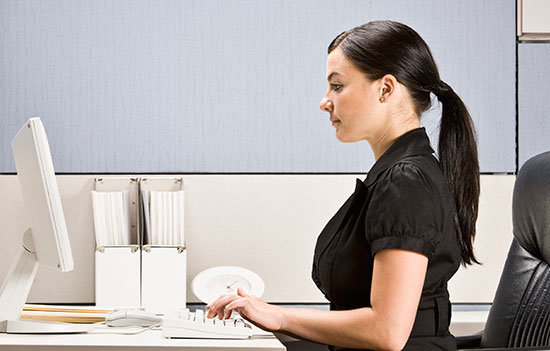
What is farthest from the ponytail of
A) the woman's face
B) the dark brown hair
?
the woman's face

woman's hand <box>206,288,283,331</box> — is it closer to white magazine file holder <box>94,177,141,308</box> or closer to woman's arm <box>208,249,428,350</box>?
woman's arm <box>208,249,428,350</box>

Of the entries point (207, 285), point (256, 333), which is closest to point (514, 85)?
point (207, 285)

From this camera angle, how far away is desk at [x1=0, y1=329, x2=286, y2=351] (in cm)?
128

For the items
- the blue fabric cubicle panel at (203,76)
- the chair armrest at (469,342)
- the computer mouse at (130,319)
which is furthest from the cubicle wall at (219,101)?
the computer mouse at (130,319)

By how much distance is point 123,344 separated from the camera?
4.22 feet

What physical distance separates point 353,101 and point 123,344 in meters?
0.66

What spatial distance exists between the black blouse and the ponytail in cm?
7

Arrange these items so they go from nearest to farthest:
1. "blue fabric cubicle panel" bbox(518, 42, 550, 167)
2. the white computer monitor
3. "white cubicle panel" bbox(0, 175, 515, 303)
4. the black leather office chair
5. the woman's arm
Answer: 1. the woman's arm
2. the white computer monitor
3. the black leather office chair
4. "white cubicle panel" bbox(0, 175, 515, 303)
5. "blue fabric cubicle panel" bbox(518, 42, 550, 167)

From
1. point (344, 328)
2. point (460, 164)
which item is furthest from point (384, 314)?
point (460, 164)

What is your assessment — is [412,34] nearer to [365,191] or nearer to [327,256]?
[365,191]

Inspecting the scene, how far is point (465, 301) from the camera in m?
2.32

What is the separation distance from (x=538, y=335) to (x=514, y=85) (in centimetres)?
96

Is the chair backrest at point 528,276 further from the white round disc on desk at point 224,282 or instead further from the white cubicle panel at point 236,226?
the white round disc on desk at point 224,282

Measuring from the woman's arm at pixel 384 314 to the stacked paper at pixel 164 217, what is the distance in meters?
0.99
